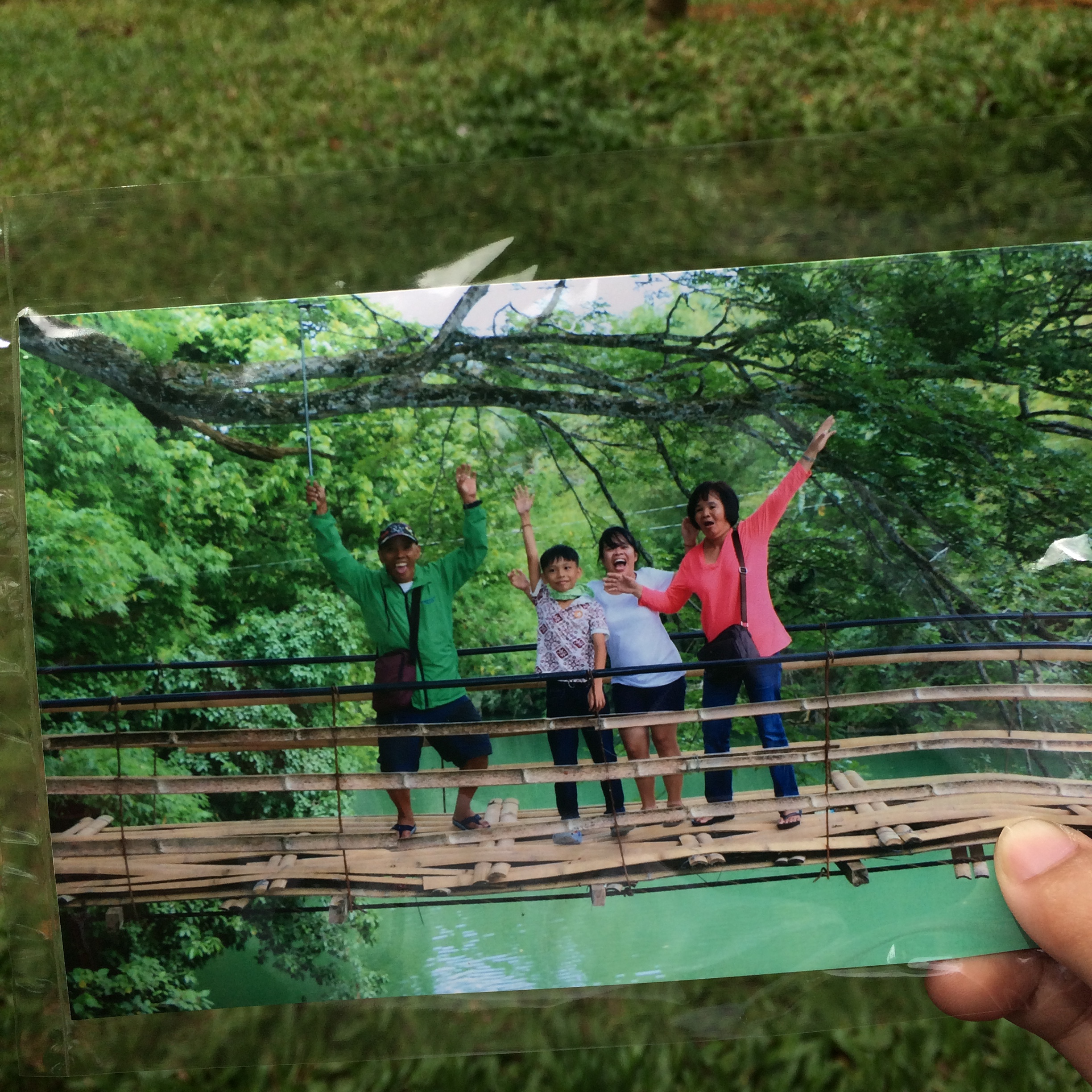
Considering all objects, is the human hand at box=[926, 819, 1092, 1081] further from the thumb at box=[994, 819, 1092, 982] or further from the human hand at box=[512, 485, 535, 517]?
the human hand at box=[512, 485, 535, 517]

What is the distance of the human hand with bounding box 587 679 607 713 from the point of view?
0.86 m

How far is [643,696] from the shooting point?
2.84 ft

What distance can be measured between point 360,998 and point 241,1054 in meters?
0.17

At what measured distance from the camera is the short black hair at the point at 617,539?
2.81 ft

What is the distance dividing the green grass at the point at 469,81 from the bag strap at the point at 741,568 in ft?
2.08

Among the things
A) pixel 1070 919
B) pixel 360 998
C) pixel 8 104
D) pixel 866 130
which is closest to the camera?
pixel 1070 919

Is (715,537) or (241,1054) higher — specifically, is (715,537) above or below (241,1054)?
above

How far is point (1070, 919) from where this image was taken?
0.84m

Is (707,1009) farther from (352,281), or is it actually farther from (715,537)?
(352,281)

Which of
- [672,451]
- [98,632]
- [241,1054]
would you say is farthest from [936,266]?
[241,1054]

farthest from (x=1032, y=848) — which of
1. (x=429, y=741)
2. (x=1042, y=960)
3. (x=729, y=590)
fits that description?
(x=429, y=741)

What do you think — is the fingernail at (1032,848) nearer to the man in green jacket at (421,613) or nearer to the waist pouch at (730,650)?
the waist pouch at (730,650)

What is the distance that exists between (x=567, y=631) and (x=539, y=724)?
10 cm

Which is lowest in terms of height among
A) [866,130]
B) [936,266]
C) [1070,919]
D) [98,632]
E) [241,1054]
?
[241,1054]
